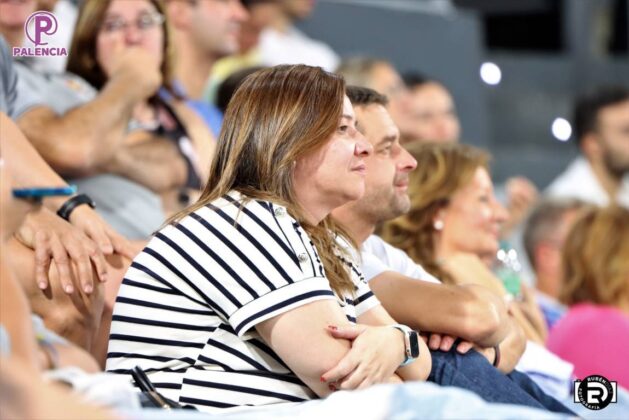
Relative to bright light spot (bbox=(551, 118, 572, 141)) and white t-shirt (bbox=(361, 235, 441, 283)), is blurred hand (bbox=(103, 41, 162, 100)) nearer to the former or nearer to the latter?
white t-shirt (bbox=(361, 235, 441, 283))

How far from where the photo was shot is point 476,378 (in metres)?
2.15

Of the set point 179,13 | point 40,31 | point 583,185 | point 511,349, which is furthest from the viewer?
point 583,185

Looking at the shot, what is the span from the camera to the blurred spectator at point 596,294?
3.02 metres

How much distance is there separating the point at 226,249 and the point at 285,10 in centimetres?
330

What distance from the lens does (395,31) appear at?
17.4 ft

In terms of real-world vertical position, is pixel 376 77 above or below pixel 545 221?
above

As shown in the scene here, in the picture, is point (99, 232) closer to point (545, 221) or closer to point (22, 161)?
point (22, 161)

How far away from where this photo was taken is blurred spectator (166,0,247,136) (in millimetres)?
3869

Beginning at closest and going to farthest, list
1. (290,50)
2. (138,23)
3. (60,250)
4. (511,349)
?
(60,250)
(511,349)
(138,23)
(290,50)

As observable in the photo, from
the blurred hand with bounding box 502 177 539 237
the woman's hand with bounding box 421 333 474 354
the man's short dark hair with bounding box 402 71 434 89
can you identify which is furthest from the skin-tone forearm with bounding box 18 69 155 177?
the blurred hand with bounding box 502 177 539 237

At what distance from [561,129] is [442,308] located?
3.87 meters

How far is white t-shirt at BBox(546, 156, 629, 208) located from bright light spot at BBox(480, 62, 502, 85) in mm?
643

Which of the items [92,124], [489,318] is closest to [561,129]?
[92,124]

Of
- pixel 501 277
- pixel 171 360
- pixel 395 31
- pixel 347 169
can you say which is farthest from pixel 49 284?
pixel 395 31
